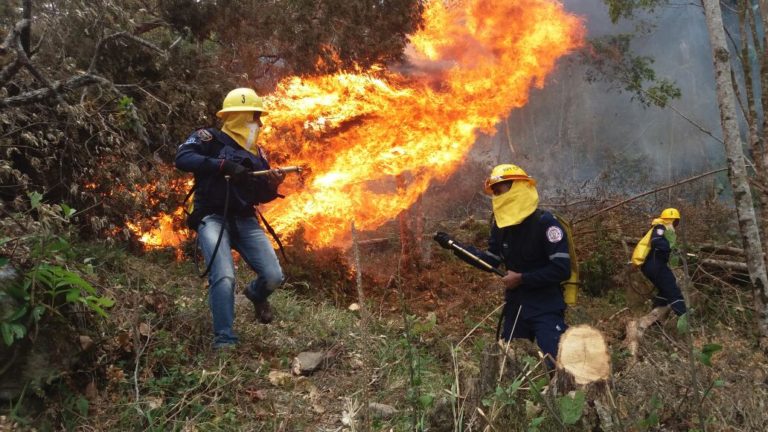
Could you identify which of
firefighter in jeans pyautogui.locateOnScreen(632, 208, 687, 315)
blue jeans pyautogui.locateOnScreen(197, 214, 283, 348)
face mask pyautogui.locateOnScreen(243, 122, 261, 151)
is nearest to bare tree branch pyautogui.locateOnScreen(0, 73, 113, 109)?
face mask pyautogui.locateOnScreen(243, 122, 261, 151)

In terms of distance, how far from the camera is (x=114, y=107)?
21.1ft

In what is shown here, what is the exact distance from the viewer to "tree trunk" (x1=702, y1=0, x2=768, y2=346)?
594 cm

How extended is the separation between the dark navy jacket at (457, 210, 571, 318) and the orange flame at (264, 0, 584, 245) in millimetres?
4955

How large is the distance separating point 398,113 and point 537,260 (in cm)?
559

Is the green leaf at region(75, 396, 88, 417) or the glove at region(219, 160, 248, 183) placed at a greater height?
the glove at region(219, 160, 248, 183)

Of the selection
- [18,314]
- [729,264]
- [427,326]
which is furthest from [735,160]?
[18,314]

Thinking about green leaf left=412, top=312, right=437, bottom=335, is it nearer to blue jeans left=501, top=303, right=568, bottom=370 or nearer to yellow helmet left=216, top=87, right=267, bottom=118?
blue jeans left=501, top=303, right=568, bottom=370

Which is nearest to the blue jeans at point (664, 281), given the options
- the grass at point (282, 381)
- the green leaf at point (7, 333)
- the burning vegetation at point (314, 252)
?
the burning vegetation at point (314, 252)

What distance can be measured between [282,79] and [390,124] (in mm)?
2098

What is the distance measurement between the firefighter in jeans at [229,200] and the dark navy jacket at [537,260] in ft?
6.58

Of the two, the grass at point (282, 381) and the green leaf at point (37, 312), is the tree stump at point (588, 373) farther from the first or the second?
the green leaf at point (37, 312)

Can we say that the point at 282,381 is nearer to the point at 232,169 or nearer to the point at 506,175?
the point at 232,169

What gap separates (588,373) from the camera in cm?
243

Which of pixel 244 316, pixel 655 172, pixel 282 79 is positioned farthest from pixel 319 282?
pixel 655 172
